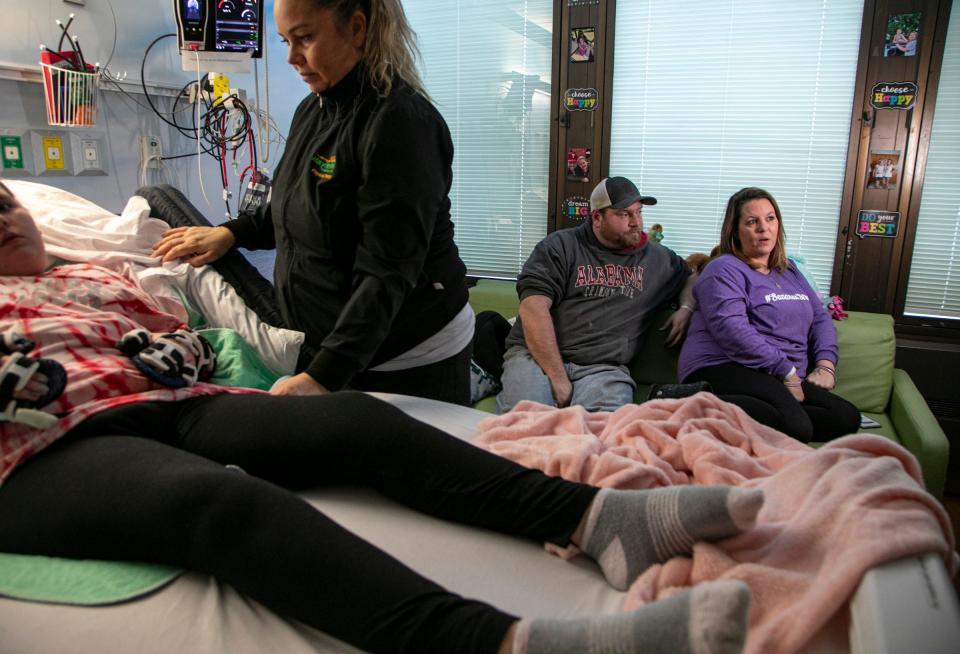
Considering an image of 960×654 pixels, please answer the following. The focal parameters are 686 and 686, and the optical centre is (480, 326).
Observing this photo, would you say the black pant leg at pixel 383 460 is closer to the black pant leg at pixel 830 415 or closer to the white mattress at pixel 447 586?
the white mattress at pixel 447 586

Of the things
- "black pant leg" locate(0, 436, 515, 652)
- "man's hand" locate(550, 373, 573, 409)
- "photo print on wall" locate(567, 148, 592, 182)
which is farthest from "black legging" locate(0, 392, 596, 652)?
"photo print on wall" locate(567, 148, 592, 182)

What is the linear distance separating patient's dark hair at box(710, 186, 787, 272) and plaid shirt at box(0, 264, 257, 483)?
1.94 m

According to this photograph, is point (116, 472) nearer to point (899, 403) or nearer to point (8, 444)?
point (8, 444)

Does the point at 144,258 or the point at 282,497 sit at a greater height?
the point at 144,258

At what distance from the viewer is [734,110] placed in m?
3.15

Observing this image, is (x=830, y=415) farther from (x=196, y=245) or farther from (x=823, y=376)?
(x=196, y=245)

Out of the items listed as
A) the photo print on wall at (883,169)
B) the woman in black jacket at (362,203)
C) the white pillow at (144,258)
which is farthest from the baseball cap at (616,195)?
the white pillow at (144,258)

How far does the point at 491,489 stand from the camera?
1.08 m

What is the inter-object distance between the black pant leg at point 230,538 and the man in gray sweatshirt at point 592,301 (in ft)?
5.31

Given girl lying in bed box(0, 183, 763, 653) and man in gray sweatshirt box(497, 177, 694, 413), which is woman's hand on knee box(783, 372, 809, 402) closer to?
man in gray sweatshirt box(497, 177, 694, 413)

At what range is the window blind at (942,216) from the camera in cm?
276

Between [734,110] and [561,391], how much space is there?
64.6 inches

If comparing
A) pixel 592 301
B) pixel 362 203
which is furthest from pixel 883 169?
pixel 362 203

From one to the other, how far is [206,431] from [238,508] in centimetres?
32
